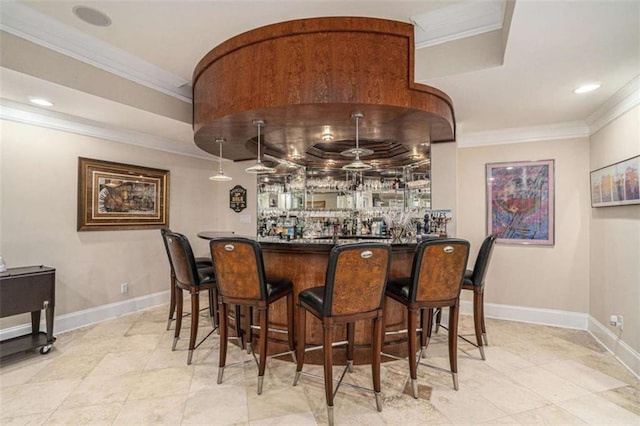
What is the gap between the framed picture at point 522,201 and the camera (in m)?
3.89

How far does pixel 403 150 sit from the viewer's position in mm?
4523

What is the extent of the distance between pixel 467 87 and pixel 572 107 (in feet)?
4.57

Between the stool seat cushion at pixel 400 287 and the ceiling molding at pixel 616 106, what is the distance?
2.47 meters

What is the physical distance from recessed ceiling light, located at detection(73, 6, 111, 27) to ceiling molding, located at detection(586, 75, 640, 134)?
4.24 meters

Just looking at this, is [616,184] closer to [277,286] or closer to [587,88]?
[587,88]

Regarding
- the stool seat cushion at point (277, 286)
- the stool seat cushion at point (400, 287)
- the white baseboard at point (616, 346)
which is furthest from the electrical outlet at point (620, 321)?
the stool seat cushion at point (277, 286)

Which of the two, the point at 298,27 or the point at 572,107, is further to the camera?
the point at 572,107

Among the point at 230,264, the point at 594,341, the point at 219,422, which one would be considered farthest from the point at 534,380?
the point at 230,264

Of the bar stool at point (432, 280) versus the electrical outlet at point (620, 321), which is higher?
the bar stool at point (432, 280)

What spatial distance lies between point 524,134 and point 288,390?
401 centimetres

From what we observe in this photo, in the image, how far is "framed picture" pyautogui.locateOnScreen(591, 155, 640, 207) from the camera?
2652 millimetres

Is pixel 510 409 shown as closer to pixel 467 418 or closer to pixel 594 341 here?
pixel 467 418

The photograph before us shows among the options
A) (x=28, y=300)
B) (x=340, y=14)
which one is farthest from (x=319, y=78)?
(x=28, y=300)

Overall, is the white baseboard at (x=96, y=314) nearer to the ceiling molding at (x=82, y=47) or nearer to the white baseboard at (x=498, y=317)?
the white baseboard at (x=498, y=317)
